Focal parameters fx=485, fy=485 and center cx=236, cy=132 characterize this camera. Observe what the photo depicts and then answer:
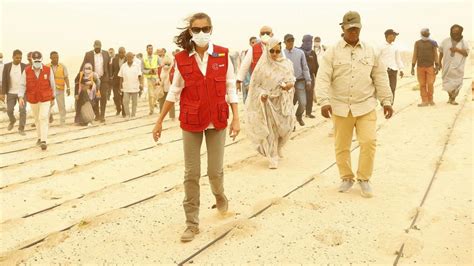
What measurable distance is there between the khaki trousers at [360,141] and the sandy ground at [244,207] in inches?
11.8

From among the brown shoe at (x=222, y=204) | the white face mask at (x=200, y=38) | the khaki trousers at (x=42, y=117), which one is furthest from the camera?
the khaki trousers at (x=42, y=117)

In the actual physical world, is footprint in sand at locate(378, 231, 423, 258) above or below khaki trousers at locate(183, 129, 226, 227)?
below

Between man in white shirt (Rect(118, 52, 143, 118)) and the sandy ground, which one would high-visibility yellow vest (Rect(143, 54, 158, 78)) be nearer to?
man in white shirt (Rect(118, 52, 143, 118))

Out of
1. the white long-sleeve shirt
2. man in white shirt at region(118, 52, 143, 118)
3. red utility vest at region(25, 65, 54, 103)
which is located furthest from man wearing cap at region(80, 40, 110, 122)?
the white long-sleeve shirt

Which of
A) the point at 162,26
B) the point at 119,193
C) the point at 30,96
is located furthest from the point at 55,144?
the point at 162,26

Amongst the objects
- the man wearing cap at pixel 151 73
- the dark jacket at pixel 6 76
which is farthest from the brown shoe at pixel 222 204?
the man wearing cap at pixel 151 73

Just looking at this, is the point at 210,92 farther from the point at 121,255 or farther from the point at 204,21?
the point at 121,255

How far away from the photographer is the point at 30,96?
27.6 ft

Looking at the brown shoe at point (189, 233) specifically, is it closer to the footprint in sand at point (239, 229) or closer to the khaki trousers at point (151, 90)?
the footprint in sand at point (239, 229)

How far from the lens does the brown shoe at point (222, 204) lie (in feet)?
15.4

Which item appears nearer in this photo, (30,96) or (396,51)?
(30,96)

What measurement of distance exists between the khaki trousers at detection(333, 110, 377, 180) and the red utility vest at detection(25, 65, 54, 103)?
17.4ft

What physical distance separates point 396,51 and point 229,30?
339 ft

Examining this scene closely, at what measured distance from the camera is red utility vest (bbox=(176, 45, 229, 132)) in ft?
13.6
